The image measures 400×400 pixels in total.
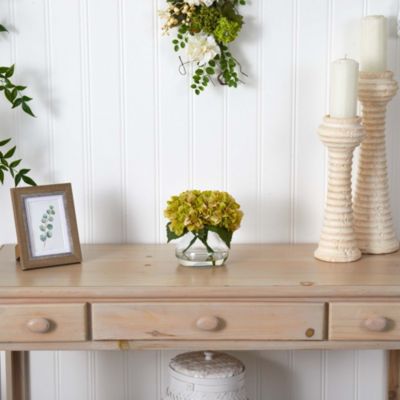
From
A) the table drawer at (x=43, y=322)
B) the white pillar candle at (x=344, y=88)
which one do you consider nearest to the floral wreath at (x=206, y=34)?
the white pillar candle at (x=344, y=88)

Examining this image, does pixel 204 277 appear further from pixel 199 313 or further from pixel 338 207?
pixel 338 207

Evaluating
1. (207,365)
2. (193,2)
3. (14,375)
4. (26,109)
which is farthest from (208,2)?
(14,375)

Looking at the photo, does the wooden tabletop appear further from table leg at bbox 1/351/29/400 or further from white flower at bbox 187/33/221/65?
white flower at bbox 187/33/221/65

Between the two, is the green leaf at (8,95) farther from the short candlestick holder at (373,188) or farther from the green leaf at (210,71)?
the short candlestick holder at (373,188)

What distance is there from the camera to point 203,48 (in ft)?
7.11

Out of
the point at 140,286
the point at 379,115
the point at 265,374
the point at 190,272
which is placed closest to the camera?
the point at 140,286

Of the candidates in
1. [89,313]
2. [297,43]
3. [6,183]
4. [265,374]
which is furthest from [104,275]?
[297,43]

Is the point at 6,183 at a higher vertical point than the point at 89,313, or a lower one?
higher

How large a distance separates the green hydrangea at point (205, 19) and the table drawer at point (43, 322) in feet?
2.54

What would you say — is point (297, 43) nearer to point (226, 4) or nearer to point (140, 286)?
point (226, 4)

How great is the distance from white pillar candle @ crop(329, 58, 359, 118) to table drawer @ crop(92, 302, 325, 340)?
479mm

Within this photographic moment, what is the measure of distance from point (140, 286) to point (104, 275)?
13 centimetres

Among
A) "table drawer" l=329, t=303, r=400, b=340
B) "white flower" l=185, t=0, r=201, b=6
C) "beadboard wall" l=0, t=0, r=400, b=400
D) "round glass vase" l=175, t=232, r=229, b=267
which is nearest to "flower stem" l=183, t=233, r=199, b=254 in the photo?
"round glass vase" l=175, t=232, r=229, b=267

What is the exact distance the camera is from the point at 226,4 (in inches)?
85.7
